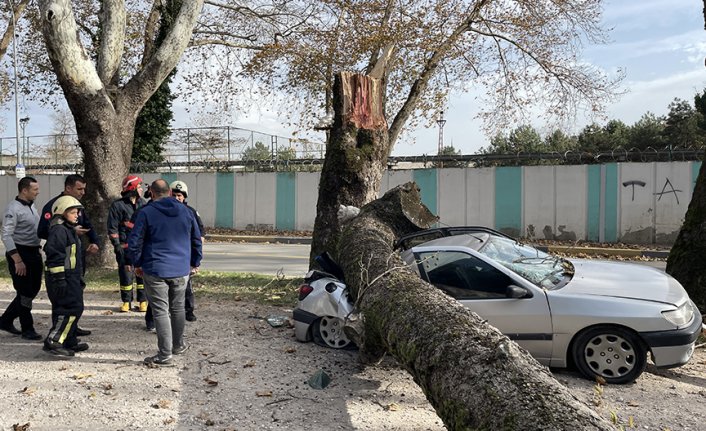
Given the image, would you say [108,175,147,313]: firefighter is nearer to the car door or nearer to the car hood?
the car door

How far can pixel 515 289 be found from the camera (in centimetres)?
488

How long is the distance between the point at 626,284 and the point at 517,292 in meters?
1.12

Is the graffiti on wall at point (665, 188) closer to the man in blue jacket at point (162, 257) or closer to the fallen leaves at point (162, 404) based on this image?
the man in blue jacket at point (162, 257)

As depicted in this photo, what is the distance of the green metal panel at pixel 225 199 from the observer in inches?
872

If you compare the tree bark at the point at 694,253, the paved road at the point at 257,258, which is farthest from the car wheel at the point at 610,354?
the paved road at the point at 257,258

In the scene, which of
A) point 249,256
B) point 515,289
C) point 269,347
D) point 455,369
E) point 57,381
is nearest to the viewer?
point 455,369

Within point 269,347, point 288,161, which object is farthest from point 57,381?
Answer: point 288,161

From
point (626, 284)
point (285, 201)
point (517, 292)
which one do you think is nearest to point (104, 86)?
point (517, 292)

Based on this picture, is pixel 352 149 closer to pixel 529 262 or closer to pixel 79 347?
pixel 529 262

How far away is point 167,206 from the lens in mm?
5016

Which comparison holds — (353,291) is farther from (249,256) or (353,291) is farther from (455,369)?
(249,256)

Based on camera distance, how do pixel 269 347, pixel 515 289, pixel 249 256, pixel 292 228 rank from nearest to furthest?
pixel 515 289
pixel 269 347
pixel 249 256
pixel 292 228

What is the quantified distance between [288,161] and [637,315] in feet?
58.7

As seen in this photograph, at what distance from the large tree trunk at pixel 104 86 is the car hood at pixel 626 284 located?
827 cm
